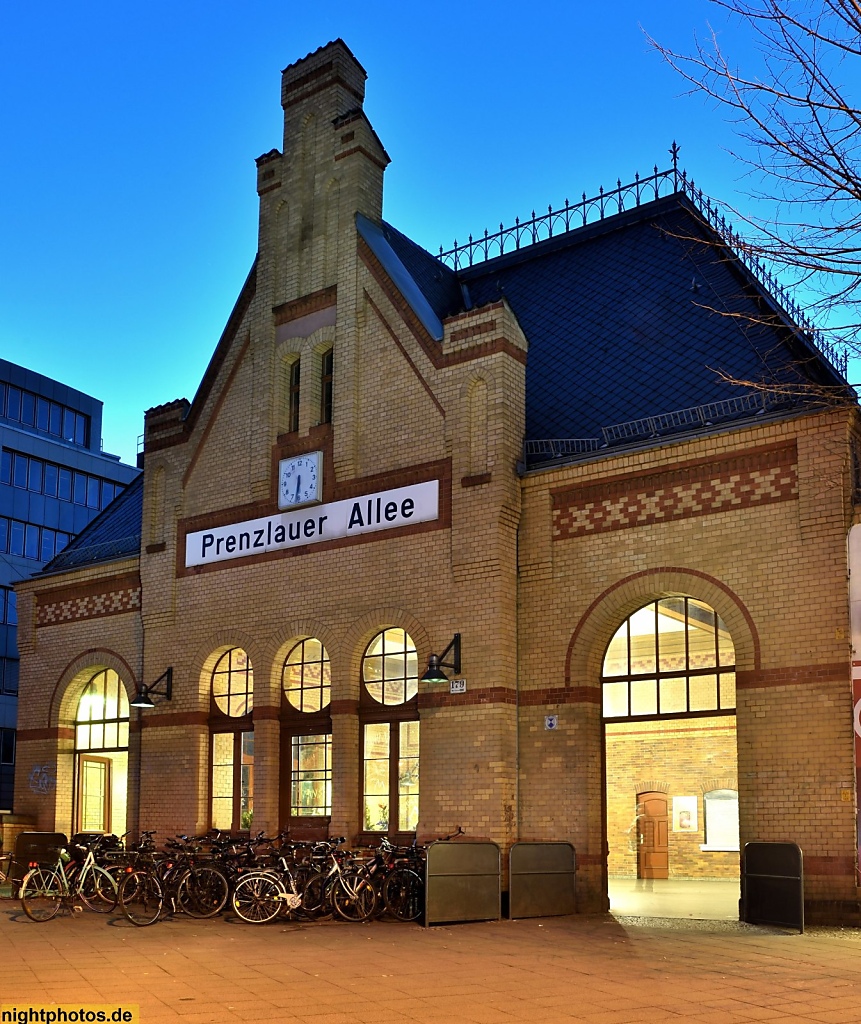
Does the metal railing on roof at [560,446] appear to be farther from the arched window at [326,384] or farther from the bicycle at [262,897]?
the bicycle at [262,897]

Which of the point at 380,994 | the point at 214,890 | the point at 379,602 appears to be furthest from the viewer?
the point at 379,602

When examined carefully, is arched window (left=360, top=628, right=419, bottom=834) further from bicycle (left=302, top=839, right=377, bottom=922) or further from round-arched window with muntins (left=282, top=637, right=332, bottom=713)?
bicycle (left=302, top=839, right=377, bottom=922)

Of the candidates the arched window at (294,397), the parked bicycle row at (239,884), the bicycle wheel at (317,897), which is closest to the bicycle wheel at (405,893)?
the parked bicycle row at (239,884)

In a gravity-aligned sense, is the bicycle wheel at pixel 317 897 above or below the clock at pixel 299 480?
below

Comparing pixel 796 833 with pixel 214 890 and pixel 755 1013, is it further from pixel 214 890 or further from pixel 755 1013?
pixel 214 890

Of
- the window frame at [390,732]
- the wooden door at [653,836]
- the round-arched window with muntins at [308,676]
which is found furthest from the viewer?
the wooden door at [653,836]

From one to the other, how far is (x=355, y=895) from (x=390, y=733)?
12.6 ft

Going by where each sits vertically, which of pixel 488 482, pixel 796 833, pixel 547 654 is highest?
pixel 488 482

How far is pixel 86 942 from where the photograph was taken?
1302 centimetres

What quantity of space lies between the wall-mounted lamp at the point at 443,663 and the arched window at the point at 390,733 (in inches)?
36.6

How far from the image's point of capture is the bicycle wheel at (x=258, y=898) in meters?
15.0

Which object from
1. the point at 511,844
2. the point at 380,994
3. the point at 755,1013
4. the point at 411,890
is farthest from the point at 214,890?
the point at 755,1013

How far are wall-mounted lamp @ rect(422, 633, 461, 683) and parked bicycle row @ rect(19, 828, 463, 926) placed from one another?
7.83 ft

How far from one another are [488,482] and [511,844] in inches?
204
